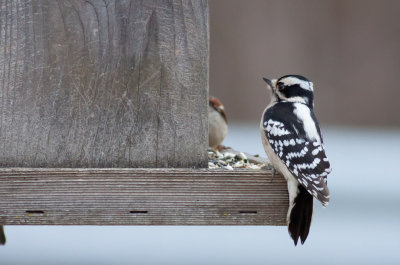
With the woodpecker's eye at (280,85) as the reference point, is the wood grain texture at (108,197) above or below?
below

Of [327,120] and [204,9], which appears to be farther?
[327,120]

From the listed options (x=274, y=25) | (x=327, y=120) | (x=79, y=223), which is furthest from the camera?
(x=327, y=120)

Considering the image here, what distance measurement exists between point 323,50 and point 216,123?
3.50 feet

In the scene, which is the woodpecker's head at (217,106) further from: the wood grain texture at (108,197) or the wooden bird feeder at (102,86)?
the wood grain texture at (108,197)

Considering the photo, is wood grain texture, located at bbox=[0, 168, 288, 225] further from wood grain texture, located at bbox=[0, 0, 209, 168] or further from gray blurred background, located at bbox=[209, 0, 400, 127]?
gray blurred background, located at bbox=[209, 0, 400, 127]

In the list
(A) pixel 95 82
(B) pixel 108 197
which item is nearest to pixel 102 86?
(A) pixel 95 82

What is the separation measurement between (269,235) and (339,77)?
2.03 metres

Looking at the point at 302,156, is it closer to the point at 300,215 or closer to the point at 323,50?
the point at 300,215

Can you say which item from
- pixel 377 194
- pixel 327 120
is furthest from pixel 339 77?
pixel 377 194

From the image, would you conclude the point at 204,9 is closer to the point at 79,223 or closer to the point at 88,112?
the point at 88,112

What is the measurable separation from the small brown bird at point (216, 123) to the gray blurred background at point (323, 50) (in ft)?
1.20

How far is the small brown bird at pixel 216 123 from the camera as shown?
580 centimetres

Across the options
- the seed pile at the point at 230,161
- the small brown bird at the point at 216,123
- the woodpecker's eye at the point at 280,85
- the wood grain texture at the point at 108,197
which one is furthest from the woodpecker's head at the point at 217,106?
the wood grain texture at the point at 108,197

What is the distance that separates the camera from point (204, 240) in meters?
6.92
